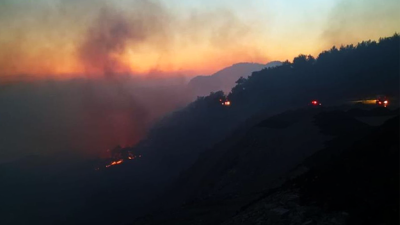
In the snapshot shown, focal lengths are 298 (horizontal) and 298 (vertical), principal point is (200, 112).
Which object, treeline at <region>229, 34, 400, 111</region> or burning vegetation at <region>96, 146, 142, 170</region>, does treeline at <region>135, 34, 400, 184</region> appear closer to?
treeline at <region>229, 34, 400, 111</region>

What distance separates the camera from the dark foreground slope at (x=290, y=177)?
33.0 feet

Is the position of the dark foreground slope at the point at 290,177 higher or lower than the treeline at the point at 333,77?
lower

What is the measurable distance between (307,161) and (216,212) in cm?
906

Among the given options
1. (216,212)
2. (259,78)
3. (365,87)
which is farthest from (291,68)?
(216,212)

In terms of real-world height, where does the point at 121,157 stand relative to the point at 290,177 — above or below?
above

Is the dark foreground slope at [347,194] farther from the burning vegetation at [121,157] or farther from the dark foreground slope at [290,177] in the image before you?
the burning vegetation at [121,157]

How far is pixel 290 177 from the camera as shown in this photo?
65.9ft

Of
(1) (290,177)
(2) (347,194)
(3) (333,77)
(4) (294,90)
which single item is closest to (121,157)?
(4) (294,90)

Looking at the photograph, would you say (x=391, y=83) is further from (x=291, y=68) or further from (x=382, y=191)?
(x=382, y=191)

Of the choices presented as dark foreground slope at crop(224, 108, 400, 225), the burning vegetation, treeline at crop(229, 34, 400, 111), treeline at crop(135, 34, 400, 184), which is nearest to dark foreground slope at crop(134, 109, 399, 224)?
dark foreground slope at crop(224, 108, 400, 225)

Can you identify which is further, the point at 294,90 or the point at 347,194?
the point at 294,90

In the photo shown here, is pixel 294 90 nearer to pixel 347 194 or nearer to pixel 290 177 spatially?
pixel 290 177

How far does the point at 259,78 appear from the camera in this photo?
94250mm

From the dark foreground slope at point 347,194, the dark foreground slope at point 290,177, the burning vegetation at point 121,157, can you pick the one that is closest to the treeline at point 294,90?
the burning vegetation at point 121,157
